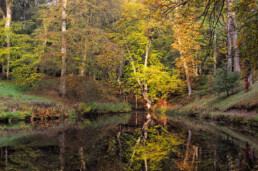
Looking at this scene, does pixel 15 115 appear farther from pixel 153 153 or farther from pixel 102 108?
pixel 153 153

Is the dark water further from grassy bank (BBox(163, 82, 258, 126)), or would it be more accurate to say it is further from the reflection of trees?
grassy bank (BBox(163, 82, 258, 126))

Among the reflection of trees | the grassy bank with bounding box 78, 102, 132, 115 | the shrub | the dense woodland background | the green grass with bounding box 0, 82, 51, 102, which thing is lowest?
the grassy bank with bounding box 78, 102, 132, 115

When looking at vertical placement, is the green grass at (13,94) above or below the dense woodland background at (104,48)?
below

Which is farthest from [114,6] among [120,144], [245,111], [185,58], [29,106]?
[120,144]

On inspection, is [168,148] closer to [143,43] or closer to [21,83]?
[21,83]

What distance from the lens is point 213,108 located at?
17016 millimetres

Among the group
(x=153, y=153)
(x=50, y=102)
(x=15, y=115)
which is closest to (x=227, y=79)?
(x=50, y=102)

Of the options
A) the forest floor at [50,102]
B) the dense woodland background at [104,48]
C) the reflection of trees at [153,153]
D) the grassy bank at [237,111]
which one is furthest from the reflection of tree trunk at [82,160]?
the dense woodland background at [104,48]

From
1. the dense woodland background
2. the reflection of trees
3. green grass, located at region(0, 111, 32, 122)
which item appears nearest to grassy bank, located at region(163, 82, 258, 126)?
the dense woodland background

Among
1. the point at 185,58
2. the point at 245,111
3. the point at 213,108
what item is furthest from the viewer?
the point at 185,58

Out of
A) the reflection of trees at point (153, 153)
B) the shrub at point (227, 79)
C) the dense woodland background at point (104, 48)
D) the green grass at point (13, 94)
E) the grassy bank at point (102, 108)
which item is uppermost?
the dense woodland background at point (104, 48)

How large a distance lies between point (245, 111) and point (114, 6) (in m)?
19.6

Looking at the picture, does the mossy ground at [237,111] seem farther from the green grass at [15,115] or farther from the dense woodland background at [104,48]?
the green grass at [15,115]

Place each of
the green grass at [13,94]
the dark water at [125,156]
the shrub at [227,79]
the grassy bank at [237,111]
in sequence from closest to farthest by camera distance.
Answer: the dark water at [125,156] → the grassy bank at [237,111] → the green grass at [13,94] → the shrub at [227,79]
